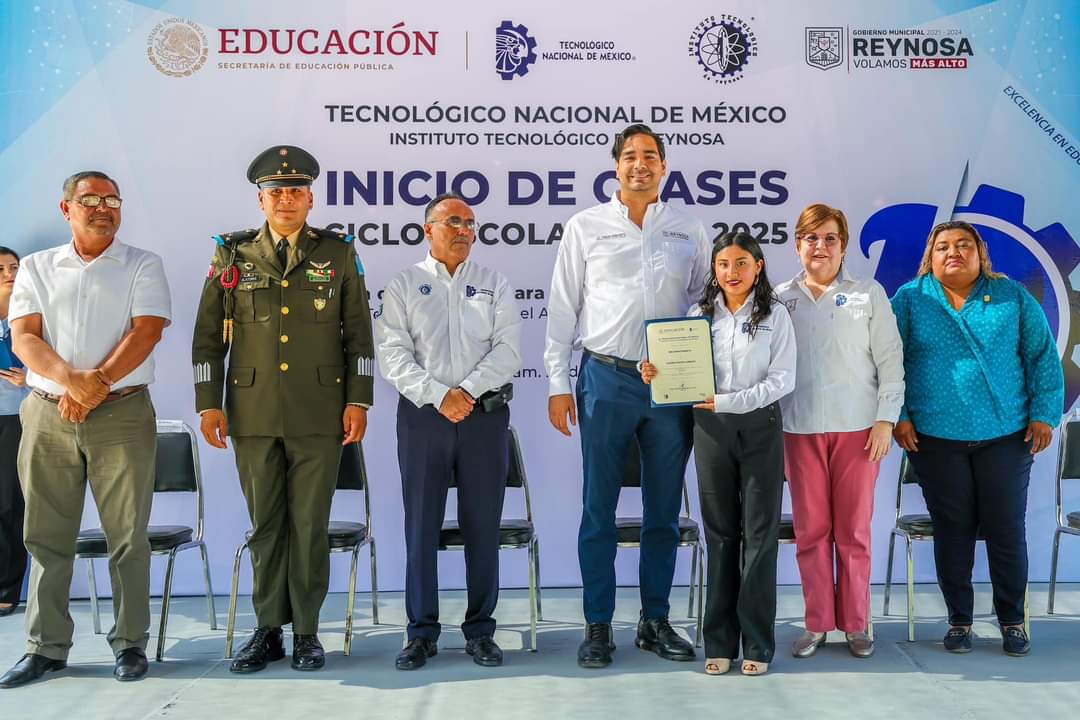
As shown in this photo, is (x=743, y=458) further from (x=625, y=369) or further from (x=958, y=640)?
(x=958, y=640)

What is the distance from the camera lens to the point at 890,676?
3.58 m

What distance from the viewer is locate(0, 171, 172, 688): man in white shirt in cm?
363

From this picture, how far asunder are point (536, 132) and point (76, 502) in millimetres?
2741

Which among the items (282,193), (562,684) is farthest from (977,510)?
(282,193)

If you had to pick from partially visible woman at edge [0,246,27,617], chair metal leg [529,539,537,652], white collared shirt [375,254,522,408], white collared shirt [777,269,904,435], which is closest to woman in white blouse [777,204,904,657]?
white collared shirt [777,269,904,435]

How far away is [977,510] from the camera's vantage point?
3957mm

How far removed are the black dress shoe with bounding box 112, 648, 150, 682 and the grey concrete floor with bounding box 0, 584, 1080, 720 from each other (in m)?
0.04

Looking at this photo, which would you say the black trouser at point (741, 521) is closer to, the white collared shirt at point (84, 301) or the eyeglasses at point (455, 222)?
the eyeglasses at point (455, 222)

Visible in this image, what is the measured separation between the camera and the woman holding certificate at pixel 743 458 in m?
3.57

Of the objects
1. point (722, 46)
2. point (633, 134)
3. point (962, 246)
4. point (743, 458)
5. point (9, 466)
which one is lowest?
point (9, 466)

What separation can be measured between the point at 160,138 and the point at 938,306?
3.71m

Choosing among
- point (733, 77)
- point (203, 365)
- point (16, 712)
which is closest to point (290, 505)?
point (203, 365)

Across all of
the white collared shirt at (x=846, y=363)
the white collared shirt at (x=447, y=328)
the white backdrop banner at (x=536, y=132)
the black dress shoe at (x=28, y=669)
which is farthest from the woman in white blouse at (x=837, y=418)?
the black dress shoe at (x=28, y=669)

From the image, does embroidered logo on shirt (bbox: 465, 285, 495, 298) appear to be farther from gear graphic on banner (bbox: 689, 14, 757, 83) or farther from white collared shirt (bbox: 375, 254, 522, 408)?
gear graphic on banner (bbox: 689, 14, 757, 83)
